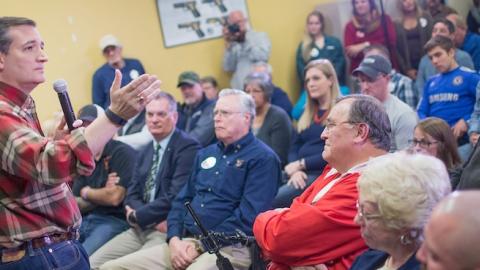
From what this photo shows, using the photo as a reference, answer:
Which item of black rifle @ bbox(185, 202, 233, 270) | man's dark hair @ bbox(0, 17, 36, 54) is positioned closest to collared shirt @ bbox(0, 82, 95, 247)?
man's dark hair @ bbox(0, 17, 36, 54)

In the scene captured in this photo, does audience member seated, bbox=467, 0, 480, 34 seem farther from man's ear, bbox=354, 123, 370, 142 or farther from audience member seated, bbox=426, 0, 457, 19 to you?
man's ear, bbox=354, 123, 370, 142

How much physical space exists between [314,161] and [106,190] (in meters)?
1.21

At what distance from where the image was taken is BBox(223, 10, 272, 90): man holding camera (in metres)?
5.71

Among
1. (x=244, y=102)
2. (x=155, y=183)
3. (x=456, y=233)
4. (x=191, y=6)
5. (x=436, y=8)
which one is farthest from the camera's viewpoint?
(x=191, y=6)

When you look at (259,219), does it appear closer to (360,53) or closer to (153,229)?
(153,229)

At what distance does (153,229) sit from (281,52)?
11.3ft

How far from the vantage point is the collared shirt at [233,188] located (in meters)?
2.78

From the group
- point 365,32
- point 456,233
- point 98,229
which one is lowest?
point 98,229

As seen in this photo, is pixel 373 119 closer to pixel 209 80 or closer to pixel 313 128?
pixel 313 128

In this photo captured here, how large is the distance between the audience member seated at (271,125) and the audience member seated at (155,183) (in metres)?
0.82

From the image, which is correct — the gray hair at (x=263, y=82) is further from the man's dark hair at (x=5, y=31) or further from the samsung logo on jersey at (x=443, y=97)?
the man's dark hair at (x=5, y=31)

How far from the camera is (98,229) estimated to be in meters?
3.44

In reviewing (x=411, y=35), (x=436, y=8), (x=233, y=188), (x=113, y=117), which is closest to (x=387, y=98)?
(x=233, y=188)

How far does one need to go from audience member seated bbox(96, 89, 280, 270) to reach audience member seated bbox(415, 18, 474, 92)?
1939 mm
